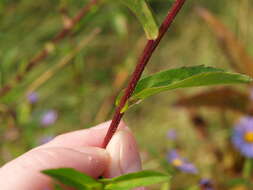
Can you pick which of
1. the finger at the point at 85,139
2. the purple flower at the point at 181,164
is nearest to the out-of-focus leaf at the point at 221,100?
the purple flower at the point at 181,164

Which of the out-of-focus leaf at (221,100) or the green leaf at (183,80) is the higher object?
the green leaf at (183,80)

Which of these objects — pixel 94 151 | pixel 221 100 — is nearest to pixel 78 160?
pixel 94 151

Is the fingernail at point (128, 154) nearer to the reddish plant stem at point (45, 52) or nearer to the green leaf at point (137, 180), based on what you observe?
the green leaf at point (137, 180)

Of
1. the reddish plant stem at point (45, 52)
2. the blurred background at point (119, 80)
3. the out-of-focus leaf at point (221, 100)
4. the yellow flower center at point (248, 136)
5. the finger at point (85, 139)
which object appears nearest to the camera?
the finger at point (85, 139)

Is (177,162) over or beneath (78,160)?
beneath

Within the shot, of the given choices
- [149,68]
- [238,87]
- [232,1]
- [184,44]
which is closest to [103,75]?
[149,68]

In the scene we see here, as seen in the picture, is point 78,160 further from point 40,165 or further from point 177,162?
point 177,162

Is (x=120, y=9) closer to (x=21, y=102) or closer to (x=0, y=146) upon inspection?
(x=21, y=102)
